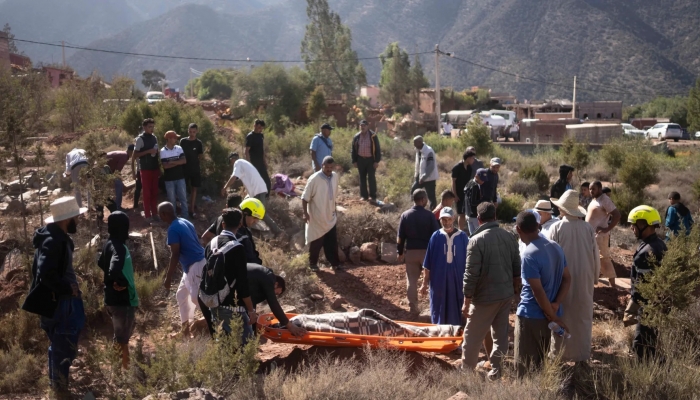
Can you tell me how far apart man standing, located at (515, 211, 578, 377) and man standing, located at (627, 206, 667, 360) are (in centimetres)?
120

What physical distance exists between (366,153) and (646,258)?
26.8ft

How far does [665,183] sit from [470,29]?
8061 cm

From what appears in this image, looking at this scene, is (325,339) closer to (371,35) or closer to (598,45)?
(598,45)

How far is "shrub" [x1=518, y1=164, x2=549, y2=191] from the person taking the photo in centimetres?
2106

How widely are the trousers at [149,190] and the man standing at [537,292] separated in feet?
23.9

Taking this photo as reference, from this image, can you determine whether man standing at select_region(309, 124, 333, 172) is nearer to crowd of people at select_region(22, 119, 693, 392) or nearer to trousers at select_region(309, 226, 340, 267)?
trousers at select_region(309, 226, 340, 267)

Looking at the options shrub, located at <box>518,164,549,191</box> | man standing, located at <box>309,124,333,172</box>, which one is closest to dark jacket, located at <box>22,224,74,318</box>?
man standing, located at <box>309,124,333,172</box>

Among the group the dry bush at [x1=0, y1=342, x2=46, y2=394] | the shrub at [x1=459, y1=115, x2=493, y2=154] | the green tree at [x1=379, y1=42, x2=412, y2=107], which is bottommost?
the dry bush at [x1=0, y1=342, x2=46, y2=394]

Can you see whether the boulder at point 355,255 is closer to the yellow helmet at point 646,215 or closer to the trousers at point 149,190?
the trousers at point 149,190

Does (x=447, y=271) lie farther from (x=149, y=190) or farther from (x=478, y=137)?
(x=478, y=137)

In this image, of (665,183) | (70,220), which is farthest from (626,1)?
(70,220)

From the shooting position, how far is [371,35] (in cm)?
12469

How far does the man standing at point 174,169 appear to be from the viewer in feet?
36.0

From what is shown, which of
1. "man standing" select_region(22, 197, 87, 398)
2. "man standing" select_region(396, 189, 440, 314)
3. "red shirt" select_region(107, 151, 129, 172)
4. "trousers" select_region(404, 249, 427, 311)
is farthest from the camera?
"red shirt" select_region(107, 151, 129, 172)
